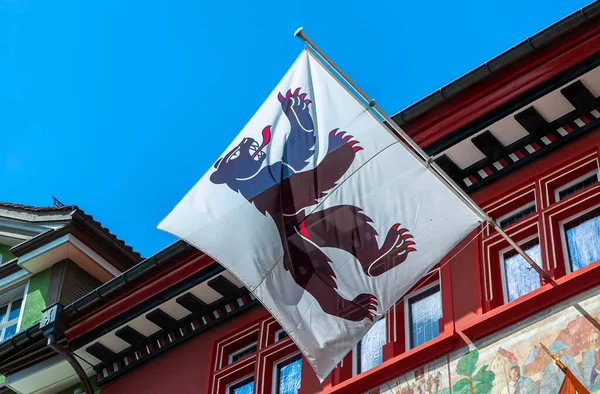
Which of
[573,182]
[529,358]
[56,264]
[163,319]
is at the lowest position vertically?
[529,358]

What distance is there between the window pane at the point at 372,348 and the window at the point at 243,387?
6.15 feet

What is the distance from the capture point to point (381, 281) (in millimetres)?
12188

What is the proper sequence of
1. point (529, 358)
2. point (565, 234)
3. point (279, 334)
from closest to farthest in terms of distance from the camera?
point (529, 358)
point (565, 234)
point (279, 334)

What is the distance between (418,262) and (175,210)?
279 centimetres

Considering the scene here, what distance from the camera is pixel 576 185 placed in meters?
14.3

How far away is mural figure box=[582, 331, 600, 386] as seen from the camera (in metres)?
12.0

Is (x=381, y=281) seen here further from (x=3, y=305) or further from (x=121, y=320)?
(x=3, y=305)

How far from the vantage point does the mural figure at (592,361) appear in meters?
12.0

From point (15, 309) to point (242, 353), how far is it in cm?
599

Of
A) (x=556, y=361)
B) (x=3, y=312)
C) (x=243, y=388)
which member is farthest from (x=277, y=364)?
(x=3, y=312)

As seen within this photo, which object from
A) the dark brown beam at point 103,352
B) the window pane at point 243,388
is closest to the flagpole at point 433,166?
the window pane at point 243,388

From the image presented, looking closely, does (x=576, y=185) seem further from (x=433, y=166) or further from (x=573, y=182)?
(x=433, y=166)

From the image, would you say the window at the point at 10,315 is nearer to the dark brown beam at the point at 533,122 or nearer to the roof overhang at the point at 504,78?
the roof overhang at the point at 504,78

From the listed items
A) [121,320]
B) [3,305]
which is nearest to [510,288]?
[121,320]
